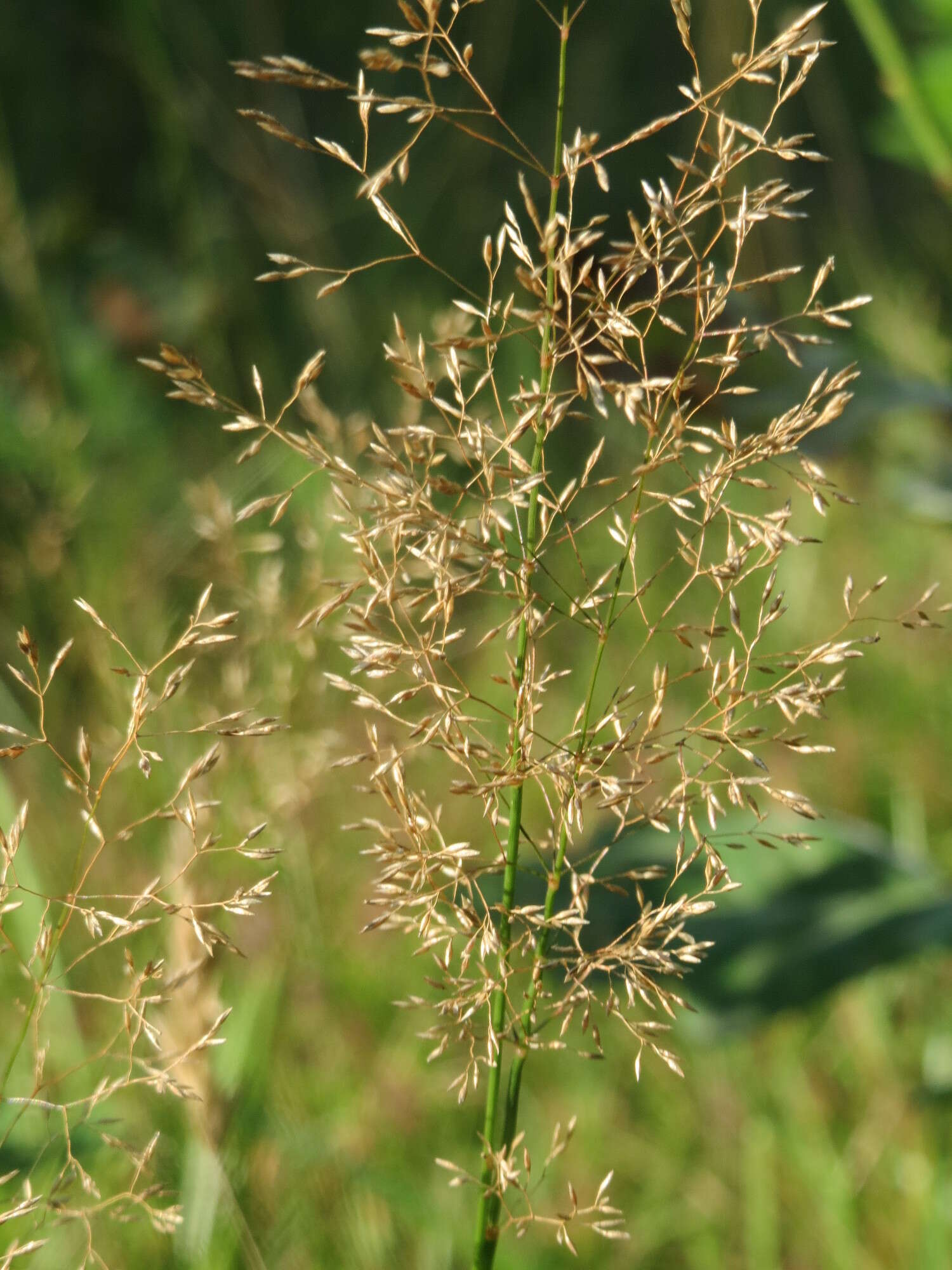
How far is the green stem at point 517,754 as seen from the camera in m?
0.44

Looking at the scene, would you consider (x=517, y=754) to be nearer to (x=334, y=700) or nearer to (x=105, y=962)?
(x=105, y=962)

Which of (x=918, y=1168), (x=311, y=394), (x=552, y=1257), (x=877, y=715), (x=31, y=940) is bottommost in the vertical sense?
(x=877, y=715)

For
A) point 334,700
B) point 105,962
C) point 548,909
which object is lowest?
point 334,700

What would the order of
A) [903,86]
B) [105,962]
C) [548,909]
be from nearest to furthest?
1. [548,909]
2. [903,86]
3. [105,962]

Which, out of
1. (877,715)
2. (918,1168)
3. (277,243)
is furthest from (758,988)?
(277,243)

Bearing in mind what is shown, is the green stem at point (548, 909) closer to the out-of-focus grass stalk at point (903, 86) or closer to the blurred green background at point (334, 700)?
the blurred green background at point (334, 700)

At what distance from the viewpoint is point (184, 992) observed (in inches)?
30.7

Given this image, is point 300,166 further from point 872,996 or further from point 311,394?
point 311,394

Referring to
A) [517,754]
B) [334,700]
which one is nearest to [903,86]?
[517,754]

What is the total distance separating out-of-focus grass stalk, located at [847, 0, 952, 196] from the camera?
105 cm

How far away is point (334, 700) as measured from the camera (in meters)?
1.76

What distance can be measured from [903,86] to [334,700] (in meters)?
1.08

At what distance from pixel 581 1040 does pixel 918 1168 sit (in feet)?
1.32

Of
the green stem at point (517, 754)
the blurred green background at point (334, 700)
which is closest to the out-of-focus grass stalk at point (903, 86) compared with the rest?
the blurred green background at point (334, 700)
